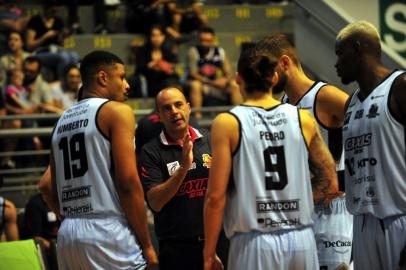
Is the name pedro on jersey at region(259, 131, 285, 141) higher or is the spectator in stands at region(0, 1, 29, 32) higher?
the spectator in stands at region(0, 1, 29, 32)

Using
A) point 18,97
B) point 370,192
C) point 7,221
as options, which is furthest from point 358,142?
point 18,97

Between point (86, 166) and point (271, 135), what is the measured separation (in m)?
1.30

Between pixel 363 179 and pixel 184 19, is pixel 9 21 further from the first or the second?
pixel 363 179

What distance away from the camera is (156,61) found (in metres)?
13.9

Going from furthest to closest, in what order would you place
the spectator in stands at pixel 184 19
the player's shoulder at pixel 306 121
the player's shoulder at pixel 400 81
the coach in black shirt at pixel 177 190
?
the spectator in stands at pixel 184 19, the coach in black shirt at pixel 177 190, the player's shoulder at pixel 400 81, the player's shoulder at pixel 306 121

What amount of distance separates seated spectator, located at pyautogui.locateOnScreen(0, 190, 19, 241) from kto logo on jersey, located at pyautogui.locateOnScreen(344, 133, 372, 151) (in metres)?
5.22

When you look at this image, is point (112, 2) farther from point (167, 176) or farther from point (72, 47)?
point (167, 176)

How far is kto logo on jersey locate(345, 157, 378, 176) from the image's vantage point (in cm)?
572

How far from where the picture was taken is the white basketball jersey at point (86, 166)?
582 centimetres

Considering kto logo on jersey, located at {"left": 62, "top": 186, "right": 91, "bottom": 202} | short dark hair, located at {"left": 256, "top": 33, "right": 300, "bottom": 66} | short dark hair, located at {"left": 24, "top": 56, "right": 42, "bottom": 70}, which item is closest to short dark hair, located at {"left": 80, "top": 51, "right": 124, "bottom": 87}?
kto logo on jersey, located at {"left": 62, "top": 186, "right": 91, "bottom": 202}

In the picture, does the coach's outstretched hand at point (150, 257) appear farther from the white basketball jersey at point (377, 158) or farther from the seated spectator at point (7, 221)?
the seated spectator at point (7, 221)

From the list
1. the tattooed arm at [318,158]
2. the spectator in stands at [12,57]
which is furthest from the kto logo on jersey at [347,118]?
the spectator in stands at [12,57]

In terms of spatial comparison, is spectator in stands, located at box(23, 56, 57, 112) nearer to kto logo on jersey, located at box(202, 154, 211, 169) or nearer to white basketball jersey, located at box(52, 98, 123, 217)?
kto logo on jersey, located at box(202, 154, 211, 169)

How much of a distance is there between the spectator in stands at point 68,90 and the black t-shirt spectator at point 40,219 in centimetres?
302
